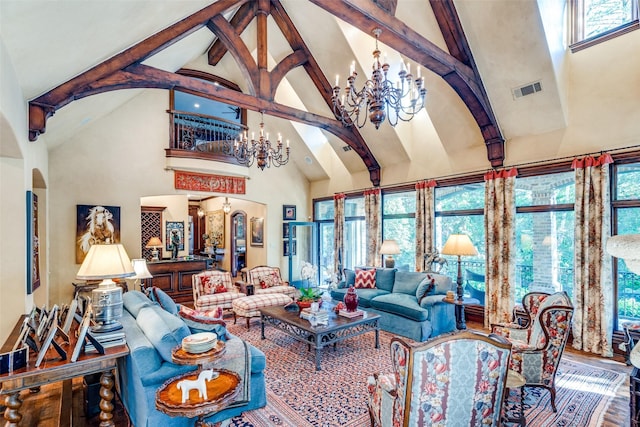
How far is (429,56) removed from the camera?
14.2 feet

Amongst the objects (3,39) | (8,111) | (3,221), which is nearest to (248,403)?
(3,221)

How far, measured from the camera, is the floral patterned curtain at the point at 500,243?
5.30m

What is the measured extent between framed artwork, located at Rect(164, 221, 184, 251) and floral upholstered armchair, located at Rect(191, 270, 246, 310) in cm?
328

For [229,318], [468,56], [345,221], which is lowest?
[229,318]

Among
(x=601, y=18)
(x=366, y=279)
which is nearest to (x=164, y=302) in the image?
(x=366, y=279)

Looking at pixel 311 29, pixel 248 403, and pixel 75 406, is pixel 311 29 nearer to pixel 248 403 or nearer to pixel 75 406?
pixel 248 403

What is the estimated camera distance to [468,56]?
4.80 metres

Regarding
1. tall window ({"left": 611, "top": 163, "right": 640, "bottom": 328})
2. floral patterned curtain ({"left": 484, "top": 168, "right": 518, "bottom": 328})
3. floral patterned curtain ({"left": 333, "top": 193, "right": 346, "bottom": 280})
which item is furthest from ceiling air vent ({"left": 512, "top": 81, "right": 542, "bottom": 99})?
floral patterned curtain ({"left": 333, "top": 193, "right": 346, "bottom": 280})

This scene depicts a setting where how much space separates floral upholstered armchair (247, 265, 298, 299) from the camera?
21.2 feet

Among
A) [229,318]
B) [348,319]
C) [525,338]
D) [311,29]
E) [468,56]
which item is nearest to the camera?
[525,338]

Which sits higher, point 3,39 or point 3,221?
point 3,39

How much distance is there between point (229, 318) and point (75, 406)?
3277mm

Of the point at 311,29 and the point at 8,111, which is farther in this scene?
the point at 311,29

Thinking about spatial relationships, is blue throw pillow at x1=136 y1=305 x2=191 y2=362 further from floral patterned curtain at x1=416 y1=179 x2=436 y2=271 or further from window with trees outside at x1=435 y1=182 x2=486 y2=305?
window with trees outside at x1=435 y1=182 x2=486 y2=305
